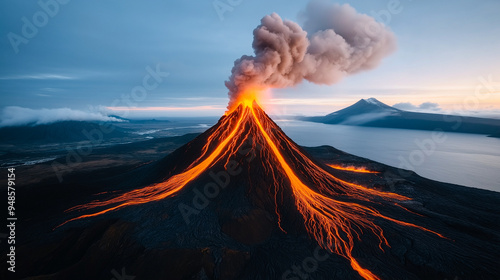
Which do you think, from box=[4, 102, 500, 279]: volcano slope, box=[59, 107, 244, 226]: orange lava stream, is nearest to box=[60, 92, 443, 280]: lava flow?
box=[59, 107, 244, 226]: orange lava stream

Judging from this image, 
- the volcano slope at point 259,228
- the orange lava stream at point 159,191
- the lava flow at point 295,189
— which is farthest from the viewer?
the orange lava stream at point 159,191

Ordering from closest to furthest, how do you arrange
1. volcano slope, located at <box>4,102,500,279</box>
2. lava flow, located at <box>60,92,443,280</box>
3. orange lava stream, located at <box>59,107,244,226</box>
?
volcano slope, located at <box>4,102,500,279</box> < lava flow, located at <box>60,92,443,280</box> < orange lava stream, located at <box>59,107,244,226</box>

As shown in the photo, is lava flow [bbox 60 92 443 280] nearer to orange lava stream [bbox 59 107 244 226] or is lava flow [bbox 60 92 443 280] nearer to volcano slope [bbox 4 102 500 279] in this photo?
orange lava stream [bbox 59 107 244 226]

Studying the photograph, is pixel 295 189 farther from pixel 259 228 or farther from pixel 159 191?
pixel 159 191

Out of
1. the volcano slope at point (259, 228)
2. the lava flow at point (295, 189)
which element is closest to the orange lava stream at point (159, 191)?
the lava flow at point (295, 189)

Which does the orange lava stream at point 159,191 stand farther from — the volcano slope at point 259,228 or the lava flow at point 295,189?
the volcano slope at point 259,228
